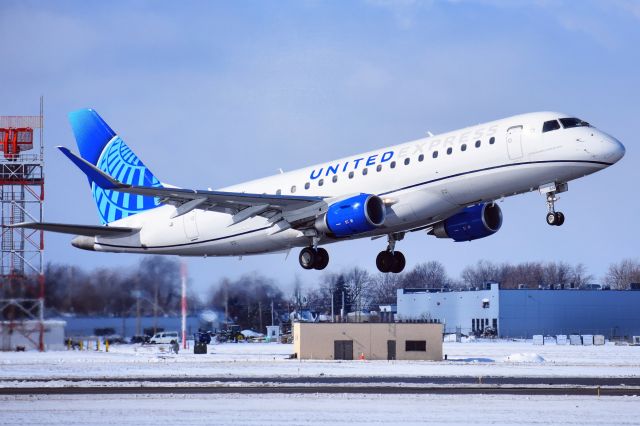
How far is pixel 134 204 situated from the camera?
60156mm

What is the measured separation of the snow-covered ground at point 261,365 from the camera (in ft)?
194

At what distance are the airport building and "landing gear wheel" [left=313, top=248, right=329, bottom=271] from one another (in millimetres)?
76031

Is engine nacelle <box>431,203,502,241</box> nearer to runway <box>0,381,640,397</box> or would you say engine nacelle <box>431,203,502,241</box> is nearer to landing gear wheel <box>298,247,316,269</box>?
landing gear wheel <box>298,247,316,269</box>

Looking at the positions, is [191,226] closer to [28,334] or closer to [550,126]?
[28,334]

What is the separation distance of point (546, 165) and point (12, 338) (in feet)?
84.0

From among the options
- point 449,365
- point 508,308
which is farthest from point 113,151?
point 508,308

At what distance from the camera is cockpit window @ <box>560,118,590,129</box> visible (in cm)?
4509

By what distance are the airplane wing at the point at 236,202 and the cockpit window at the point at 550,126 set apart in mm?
10566

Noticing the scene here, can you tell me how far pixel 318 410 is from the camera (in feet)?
123

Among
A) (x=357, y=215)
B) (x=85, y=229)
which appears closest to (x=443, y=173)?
(x=357, y=215)

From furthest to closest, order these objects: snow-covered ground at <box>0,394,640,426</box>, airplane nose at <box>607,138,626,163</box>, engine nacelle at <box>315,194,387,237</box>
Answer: engine nacelle at <box>315,194,387,237</box> < airplane nose at <box>607,138,626,163</box> < snow-covered ground at <box>0,394,640,426</box>

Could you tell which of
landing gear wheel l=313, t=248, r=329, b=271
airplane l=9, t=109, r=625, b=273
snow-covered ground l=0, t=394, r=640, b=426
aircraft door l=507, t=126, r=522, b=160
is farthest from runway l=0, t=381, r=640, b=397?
aircraft door l=507, t=126, r=522, b=160

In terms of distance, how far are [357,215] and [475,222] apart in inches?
288

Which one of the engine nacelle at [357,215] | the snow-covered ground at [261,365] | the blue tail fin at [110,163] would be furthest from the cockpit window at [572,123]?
the blue tail fin at [110,163]
